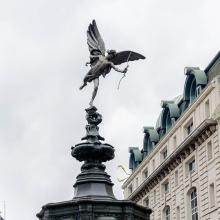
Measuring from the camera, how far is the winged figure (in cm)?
1072

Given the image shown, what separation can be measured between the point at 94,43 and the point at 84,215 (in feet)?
10.5

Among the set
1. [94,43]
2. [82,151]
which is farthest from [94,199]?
[94,43]

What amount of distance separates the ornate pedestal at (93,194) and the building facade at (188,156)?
140 ft

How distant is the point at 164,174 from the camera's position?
66.7 metres

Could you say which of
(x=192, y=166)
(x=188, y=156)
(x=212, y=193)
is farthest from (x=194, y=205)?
(x=212, y=193)

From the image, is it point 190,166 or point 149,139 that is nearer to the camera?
point 190,166

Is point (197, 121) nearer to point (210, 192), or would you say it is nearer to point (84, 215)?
point (210, 192)

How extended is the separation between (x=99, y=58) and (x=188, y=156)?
49545 mm

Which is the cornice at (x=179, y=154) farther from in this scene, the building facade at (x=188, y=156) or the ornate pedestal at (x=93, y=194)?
the ornate pedestal at (x=93, y=194)

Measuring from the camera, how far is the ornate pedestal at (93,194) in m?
9.39

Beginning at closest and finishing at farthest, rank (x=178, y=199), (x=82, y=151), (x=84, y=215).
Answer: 1. (x=84, y=215)
2. (x=82, y=151)
3. (x=178, y=199)

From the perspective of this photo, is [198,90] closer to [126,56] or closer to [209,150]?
[209,150]

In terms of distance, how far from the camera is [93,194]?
9.84m

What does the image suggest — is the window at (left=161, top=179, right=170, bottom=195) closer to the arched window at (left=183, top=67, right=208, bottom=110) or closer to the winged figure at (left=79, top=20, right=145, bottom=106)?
the arched window at (left=183, top=67, right=208, bottom=110)
